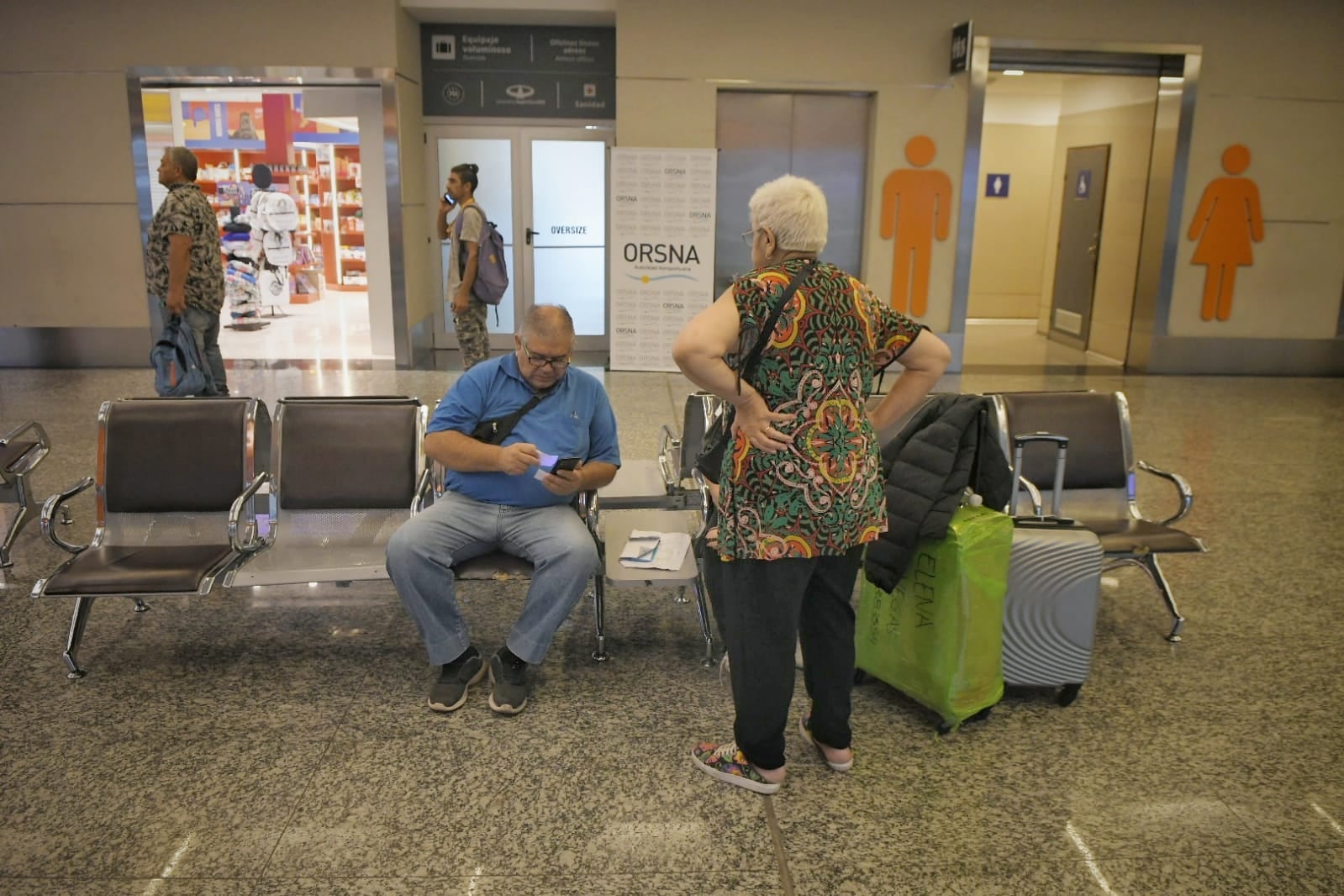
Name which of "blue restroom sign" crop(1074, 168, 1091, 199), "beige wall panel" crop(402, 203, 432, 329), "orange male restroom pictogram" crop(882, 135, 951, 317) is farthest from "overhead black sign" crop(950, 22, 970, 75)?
"beige wall panel" crop(402, 203, 432, 329)

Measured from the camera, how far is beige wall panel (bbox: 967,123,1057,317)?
1462 cm

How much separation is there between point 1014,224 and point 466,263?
9.89 meters

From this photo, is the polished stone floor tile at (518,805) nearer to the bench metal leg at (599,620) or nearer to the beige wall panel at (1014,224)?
the bench metal leg at (599,620)

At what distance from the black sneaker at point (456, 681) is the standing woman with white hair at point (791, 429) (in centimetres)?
102

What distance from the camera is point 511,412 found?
3.56 m

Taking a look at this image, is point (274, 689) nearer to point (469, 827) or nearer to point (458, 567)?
point (458, 567)

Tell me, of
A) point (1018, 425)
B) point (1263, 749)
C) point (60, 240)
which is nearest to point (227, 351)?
point (60, 240)

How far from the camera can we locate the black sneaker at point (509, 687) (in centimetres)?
326

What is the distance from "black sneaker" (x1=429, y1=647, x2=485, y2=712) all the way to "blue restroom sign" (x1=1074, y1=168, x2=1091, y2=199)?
35.9 feet

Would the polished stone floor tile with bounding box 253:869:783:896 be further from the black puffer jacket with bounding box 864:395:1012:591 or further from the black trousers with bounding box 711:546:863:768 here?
the black puffer jacket with bounding box 864:395:1012:591

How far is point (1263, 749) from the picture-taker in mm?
3125

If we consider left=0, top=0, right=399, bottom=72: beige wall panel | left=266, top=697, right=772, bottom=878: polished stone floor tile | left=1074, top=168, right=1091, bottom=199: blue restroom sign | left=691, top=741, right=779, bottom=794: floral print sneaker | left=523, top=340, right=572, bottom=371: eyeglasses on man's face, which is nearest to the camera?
left=266, top=697, right=772, bottom=878: polished stone floor tile

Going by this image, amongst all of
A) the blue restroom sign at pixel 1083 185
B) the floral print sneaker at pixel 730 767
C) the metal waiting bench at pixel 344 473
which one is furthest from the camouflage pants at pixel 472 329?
the blue restroom sign at pixel 1083 185

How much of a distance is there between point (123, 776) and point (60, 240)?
8.11m
